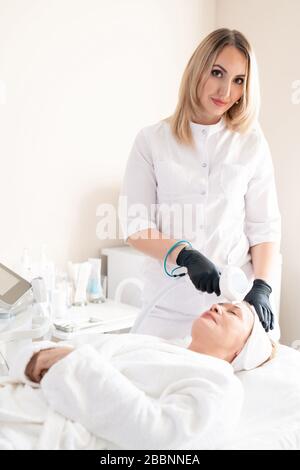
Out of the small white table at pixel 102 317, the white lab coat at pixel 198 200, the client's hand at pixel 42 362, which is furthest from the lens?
the small white table at pixel 102 317

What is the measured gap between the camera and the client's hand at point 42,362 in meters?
1.25

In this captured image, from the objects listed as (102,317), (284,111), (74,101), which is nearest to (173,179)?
(102,317)

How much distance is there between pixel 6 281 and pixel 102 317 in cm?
85

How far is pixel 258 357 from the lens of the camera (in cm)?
148

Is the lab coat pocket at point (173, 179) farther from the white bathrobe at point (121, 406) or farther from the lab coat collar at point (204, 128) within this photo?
the white bathrobe at point (121, 406)

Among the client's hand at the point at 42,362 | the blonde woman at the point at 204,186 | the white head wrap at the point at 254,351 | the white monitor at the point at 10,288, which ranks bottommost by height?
the white head wrap at the point at 254,351

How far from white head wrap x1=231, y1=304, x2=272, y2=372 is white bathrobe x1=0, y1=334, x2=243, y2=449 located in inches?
7.4

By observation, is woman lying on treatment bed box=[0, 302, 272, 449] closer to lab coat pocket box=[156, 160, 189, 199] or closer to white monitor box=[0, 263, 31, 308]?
white monitor box=[0, 263, 31, 308]

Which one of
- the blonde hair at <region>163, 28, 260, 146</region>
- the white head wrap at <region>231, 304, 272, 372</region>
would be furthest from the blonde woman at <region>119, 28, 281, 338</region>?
the white head wrap at <region>231, 304, 272, 372</region>

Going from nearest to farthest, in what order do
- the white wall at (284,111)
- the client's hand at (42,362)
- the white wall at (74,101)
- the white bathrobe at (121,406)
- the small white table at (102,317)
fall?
the white bathrobe at (121,406) → the client's hand at (42,362) → the small white table at (102,317) → the white wall at (74,101) → the white wall at (284,111)

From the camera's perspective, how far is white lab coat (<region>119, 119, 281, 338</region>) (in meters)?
1.69

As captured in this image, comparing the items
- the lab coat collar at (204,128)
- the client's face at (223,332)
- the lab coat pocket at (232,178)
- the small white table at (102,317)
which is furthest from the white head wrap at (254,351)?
the small white table at (102,317)
